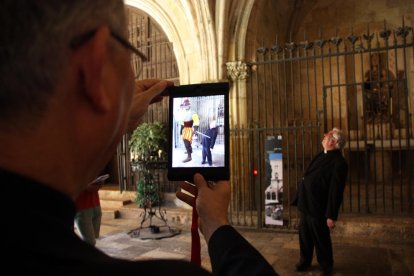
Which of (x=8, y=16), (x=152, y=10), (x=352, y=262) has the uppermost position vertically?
(x=152, y=10)

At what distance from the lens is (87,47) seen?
0.53 meters

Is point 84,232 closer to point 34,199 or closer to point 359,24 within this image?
point 34,199

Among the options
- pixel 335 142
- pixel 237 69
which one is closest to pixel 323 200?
pixel 335 142

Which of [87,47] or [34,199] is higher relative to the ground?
[87,47]

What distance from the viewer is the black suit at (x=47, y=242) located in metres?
0.43

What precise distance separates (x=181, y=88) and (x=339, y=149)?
331 centimetres

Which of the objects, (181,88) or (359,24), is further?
(359,24)

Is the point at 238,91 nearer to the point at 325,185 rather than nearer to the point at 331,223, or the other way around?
the point at 325,185

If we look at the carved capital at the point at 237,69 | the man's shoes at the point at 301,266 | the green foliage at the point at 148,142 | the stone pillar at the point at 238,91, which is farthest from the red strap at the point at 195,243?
the carved capital at the point at 237,69

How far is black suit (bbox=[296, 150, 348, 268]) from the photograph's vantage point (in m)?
4.09

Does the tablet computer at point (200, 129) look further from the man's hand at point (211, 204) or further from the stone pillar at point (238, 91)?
the stone pillar at point (238, 91)

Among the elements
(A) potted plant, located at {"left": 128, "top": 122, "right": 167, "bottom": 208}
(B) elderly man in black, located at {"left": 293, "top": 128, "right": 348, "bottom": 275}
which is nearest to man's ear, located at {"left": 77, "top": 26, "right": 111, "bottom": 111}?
(B) elderly man in black, located at {"left": 293, "top": 128, "right": 348, "bottom": 275}

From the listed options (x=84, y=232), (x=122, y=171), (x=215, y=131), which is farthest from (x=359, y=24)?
(x=215, y=131)

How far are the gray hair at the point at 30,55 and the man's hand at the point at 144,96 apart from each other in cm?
72
